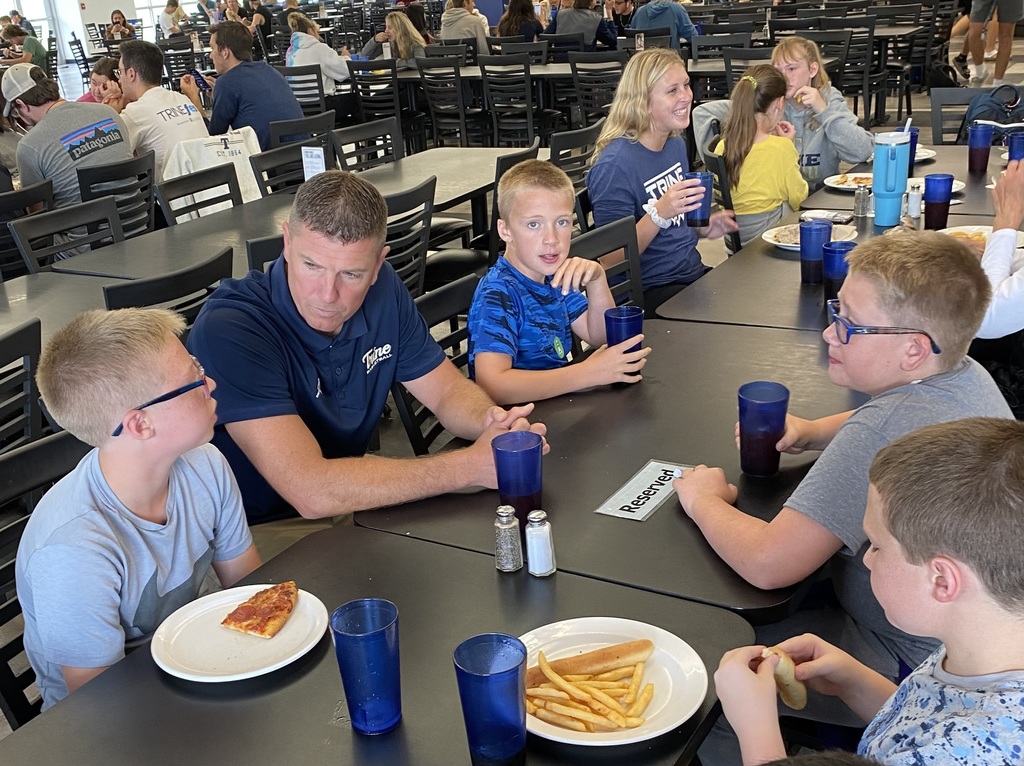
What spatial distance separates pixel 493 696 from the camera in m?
1.04

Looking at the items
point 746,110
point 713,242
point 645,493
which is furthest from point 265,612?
point 713,242

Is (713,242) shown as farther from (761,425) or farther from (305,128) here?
(761,425)

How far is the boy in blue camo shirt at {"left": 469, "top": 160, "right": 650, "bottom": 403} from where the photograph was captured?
89.5 inches

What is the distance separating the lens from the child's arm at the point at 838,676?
52.4 inches

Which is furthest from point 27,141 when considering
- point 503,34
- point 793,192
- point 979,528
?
point 503,34

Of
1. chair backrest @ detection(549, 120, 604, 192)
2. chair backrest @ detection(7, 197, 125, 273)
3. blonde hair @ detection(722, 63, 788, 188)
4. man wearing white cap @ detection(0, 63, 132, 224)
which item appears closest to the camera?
chair backrest @ detection(7, 197, 125, 273)

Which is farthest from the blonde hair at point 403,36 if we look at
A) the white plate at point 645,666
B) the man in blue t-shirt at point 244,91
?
the white plate at point 645,666

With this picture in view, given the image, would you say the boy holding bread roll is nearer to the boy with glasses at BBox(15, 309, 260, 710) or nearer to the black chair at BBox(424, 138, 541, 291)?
the boy with glasses at BBox(15, 309, 260, 710)

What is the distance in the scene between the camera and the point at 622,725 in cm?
114

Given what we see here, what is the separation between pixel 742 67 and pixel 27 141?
4988 millimetres

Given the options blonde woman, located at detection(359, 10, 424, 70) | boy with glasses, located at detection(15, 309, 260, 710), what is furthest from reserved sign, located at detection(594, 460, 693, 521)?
blonde woman, located at detection(359, 10, 424, 70)

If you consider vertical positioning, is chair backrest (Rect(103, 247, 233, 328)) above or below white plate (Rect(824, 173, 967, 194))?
above

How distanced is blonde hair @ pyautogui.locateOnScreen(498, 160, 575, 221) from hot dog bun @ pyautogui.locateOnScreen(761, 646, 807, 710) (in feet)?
4.64

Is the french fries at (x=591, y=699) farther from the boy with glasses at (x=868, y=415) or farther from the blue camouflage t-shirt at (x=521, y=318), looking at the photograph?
the blue camouflage t-shirt at (x=521, y=318)
